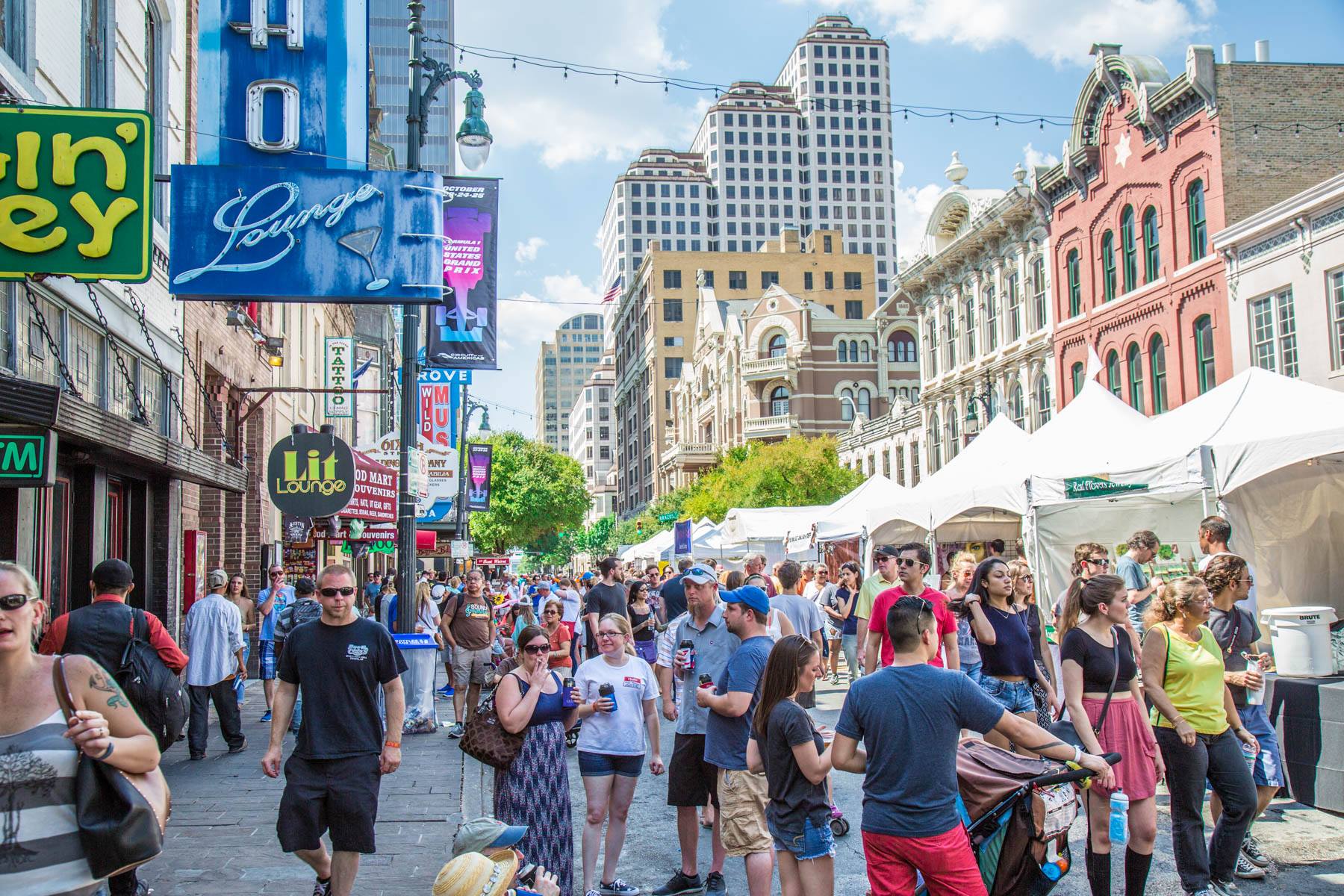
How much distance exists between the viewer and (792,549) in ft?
81.0

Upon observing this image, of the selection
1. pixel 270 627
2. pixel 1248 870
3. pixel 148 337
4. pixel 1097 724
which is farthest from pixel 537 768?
pixel 148 337

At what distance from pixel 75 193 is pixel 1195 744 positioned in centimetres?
705

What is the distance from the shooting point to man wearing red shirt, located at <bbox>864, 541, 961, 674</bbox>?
7.88 meters

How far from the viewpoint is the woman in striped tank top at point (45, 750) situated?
311 cm

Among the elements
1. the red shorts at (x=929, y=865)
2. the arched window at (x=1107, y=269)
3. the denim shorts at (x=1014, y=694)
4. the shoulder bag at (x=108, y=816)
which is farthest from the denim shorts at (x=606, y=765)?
the arched window at (x=1107, y=269)

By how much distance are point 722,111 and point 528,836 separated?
142m

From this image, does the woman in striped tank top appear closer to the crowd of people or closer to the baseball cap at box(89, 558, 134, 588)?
the crowd of people

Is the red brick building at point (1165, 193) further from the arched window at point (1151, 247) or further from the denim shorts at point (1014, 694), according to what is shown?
the denim shorts at point (1014, 694)

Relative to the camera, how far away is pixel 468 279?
50.3 feet

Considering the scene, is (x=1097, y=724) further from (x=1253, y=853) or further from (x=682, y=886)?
(x=682, y=886)

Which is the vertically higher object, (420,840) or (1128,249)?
(1128,249)

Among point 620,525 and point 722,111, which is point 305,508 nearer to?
point 620,525

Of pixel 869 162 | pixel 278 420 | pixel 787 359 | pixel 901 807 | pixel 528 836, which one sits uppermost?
pixel 869 162

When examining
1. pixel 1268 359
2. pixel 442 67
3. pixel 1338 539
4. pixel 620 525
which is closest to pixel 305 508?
pixel 442 67
